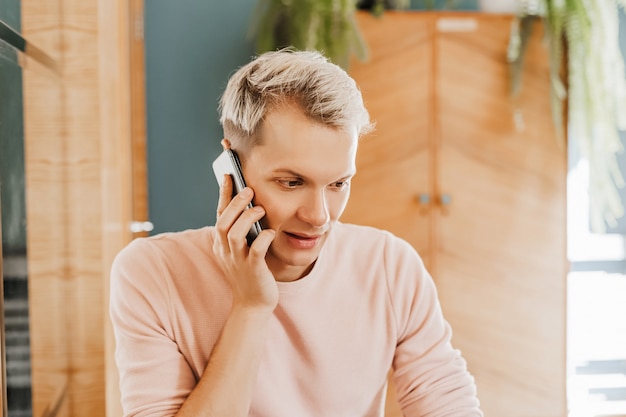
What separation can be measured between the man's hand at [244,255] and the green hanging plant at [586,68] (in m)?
1.78

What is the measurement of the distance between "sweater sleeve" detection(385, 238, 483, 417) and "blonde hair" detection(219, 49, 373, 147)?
0.31 meters

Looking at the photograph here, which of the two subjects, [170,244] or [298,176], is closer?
[298,176]

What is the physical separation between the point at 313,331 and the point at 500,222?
163 centimetres

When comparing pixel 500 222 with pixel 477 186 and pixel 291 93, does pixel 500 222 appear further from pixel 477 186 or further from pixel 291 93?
pixel 291 93

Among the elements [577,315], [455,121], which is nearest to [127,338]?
[455,121]

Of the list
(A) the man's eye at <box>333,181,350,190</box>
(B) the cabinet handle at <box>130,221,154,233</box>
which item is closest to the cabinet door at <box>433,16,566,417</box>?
(B) the cabinet handle at <box>130,221,154,233</box>

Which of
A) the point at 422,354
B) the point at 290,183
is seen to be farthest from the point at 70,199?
the point at 422,354

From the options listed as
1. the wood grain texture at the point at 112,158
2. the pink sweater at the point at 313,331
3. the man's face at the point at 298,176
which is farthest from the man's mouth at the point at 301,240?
the wood grain texture at the point at 112,158

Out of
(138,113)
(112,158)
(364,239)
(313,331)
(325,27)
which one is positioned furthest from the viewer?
(138,113)

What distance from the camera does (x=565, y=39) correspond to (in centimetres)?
254

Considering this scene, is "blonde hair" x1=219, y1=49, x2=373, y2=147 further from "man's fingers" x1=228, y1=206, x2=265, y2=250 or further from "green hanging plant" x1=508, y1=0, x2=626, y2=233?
"green hanging plant" x1=508, y1=0, x2=626, y2=233

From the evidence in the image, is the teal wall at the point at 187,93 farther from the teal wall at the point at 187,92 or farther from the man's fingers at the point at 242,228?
the man's fingers at the point at 242,228

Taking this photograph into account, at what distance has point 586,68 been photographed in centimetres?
248

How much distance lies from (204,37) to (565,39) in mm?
1537
